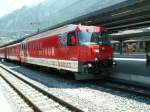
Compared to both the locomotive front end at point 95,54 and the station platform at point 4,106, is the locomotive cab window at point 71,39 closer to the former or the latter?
the locomotive front end at point 95,54

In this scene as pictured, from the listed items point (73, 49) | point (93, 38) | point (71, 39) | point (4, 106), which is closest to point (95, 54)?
point (93, 38)

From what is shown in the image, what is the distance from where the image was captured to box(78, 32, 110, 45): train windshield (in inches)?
679

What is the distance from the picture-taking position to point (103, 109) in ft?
34.6

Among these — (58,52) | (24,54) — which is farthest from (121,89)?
(24,54)

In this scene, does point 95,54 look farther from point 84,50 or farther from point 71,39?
point 71,39

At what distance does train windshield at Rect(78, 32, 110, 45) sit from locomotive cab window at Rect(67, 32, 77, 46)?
10.9 inches

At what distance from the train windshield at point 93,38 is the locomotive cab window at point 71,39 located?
0.91 ft

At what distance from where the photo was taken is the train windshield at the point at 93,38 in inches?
679

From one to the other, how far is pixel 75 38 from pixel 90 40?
80cm

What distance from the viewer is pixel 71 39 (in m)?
17.4

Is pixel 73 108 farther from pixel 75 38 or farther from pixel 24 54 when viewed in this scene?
pixel 24 54

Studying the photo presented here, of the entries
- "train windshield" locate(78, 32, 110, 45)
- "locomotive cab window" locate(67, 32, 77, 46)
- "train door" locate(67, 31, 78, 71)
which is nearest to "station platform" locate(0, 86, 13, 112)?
"train door" locate(67, 31, 78, 71)

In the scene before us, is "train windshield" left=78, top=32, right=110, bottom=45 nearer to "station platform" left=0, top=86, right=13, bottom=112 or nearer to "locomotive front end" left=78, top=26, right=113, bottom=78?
"locomotive front end" left=78, top=26, right=113, bottom=78

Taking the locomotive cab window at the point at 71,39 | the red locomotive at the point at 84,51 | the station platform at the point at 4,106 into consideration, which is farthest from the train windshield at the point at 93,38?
the station platform at the point at 4,106
